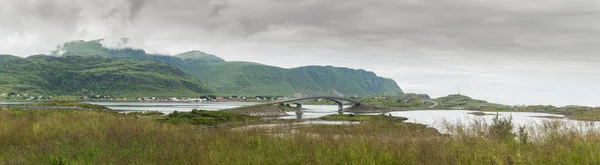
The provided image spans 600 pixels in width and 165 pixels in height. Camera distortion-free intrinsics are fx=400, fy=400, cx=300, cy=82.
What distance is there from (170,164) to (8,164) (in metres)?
4.16

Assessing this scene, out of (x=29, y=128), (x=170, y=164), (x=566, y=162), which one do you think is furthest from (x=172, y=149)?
(x=566, y=162)

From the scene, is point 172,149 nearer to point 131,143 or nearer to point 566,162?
point 131,143

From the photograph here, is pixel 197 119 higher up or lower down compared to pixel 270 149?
lower down

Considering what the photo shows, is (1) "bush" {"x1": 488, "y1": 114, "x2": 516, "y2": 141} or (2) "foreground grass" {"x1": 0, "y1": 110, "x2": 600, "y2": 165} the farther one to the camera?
(1) "bush" {"x1": 488, "y1": 114, "x2": 516, "y2": 141}

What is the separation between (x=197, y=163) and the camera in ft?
36.7

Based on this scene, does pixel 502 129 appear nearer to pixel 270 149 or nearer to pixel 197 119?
pixel 270 149

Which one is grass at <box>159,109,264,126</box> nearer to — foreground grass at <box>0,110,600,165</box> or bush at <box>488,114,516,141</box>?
foreground grass at <box>0,110,600,165</box>

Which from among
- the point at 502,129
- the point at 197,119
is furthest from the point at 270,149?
the point at 197,119

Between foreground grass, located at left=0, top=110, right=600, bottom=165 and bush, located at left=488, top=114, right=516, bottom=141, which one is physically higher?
bush, located at left=488, top=114, right=516, bottom=141

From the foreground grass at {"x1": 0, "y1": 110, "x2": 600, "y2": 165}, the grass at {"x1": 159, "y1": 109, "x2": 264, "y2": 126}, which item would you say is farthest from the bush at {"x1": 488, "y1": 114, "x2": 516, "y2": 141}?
the grass at {"x1": 159, "y1": 109, "x2": 264, "y2": 126}

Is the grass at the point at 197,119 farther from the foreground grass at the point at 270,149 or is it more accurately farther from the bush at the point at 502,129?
the bush at the point at 502,129

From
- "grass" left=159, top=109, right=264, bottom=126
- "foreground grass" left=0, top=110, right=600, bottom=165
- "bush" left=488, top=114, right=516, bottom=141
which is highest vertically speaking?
"bush" left=488, top=114, right=516, bottom=141

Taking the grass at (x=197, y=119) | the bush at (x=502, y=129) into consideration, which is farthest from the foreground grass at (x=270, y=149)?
the grass at (x=197, y=119)

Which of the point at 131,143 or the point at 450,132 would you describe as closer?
the point at 131,143
